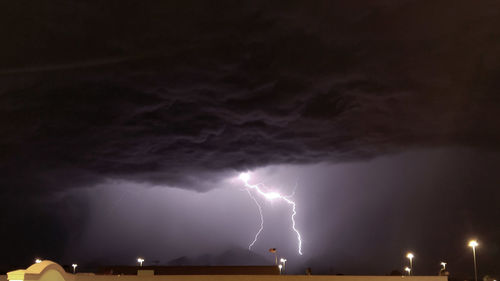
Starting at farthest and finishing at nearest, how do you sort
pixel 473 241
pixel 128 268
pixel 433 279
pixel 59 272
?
pixel 128 268
pixel 473 241
pixel 433 279
pixel 59 272

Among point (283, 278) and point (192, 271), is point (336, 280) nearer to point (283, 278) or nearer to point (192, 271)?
point (283, 278)

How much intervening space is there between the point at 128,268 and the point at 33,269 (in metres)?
29.3

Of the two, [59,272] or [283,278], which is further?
[283,278]

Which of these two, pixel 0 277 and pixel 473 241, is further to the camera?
pixel 473 241

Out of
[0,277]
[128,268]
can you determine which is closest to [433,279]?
[0,277]

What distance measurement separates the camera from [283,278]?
90.3 ft

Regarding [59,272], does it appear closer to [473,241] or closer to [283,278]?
Answer: [283,278]

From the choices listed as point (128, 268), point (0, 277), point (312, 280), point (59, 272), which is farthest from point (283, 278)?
point (128, 268)

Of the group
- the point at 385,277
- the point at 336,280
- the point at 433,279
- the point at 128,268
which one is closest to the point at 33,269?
the point at 336,280

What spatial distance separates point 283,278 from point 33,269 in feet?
40.8

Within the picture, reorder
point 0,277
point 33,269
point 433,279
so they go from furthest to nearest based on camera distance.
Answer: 1. point 433,279
2. point 0,277
3. point 33,269

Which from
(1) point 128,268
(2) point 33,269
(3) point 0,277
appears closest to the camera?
(2) point 33,269

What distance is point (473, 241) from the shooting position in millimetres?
38906

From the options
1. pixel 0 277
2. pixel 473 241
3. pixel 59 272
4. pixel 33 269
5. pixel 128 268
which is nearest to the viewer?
pixel 33 269
